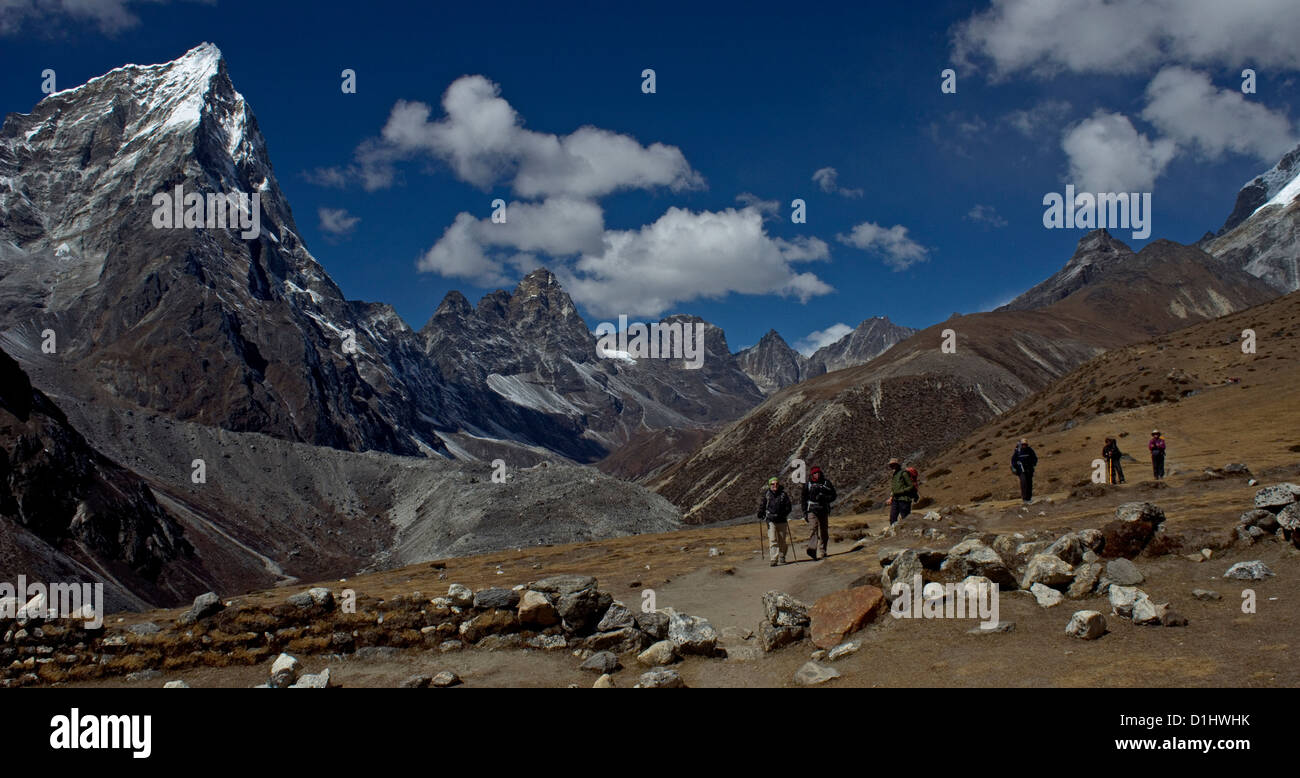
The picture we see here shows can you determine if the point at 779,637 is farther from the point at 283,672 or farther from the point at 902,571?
the point at 283,672

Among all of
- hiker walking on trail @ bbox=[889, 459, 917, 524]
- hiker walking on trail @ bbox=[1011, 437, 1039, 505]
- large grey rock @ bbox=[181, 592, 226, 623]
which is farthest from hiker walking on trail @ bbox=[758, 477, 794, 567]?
large grey rock @ bbox=[181, 592, 226, 623]

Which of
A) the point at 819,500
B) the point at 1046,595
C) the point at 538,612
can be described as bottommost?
the point at 538,612

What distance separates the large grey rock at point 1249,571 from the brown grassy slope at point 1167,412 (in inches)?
839

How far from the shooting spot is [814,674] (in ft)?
36.1

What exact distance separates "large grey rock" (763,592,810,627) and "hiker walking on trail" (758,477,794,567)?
7.96 m

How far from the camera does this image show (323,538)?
92.5m

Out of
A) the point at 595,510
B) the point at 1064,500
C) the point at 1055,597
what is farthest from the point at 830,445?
the point at 1055,597

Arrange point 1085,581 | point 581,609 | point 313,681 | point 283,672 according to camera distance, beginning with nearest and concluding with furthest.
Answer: point 313,681
point 283,672
point 1085,581
point 581,609

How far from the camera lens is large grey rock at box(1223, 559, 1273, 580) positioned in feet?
40.2

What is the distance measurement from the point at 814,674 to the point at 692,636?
9.55ft

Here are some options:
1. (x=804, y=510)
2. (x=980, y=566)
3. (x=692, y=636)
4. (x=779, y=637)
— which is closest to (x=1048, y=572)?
(x=980, y=566)

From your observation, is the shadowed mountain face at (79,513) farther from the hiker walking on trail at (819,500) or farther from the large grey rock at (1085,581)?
the large grey rock at (1085,581)

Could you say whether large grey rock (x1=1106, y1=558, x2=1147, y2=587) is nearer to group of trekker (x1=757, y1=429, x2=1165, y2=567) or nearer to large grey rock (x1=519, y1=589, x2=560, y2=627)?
group of trekker (x1=757, y1=429, x2=1165, y2=567)

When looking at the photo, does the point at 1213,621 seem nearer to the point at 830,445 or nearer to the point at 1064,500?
the point at 1064,500
